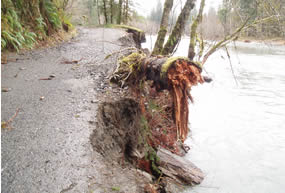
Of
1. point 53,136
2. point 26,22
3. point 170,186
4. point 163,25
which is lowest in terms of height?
point 170,186

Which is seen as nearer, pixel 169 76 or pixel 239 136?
pixel 169 76

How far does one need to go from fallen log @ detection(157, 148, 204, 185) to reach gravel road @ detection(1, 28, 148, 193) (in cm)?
66

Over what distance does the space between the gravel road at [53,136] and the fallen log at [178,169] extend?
2.16ft

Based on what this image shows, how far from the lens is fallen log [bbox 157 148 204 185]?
2.91 metres

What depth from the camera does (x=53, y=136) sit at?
2336mm

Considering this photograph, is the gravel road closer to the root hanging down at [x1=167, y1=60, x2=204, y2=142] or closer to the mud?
the mud

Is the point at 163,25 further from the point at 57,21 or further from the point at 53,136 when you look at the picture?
the point at 53,136

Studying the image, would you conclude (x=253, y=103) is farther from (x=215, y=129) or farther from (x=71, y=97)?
(x=71, y=97)

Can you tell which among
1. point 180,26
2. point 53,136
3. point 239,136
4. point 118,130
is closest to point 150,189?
point 118,130

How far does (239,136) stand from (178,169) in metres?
3.25

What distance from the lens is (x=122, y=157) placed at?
2.79 metres

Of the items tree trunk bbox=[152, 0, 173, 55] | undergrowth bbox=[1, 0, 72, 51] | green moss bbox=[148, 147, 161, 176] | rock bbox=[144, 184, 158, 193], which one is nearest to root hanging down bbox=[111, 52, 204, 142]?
green moss bbox=[148, 147, 161, 176]

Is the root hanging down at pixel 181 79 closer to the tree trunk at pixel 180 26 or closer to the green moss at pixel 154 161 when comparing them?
the green moss at pixel 154 161

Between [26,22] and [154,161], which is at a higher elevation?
[26,22]
